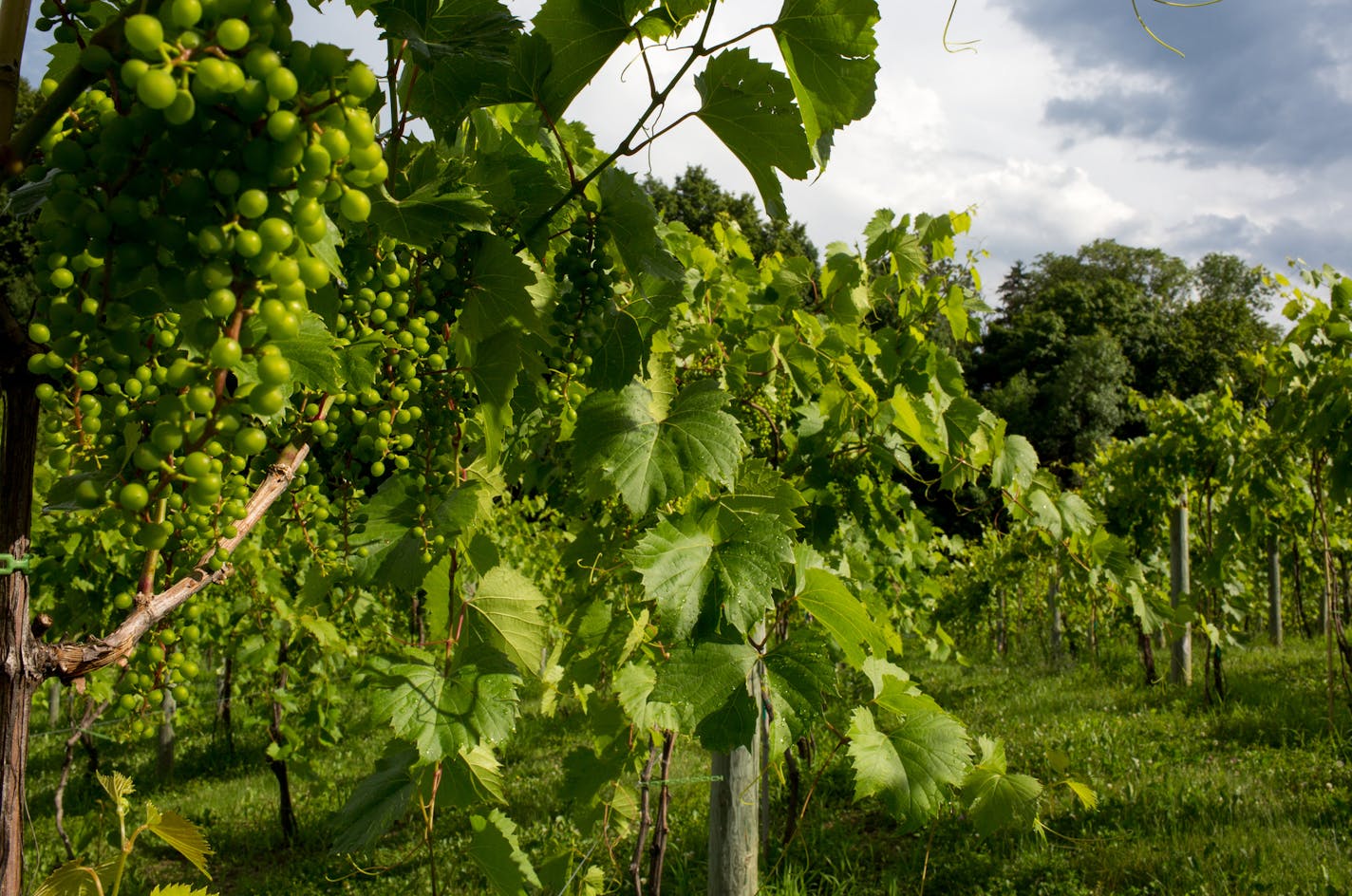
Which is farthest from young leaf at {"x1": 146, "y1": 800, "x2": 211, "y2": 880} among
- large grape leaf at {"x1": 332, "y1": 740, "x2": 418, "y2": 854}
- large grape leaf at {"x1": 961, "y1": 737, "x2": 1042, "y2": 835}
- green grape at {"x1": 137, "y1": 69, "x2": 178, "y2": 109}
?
large grape leaf at {"x1": 961, "y1": 737, "x2": 1042, "y2": 835}

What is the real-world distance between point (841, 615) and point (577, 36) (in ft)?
3.59

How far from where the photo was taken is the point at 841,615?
1.62 meters

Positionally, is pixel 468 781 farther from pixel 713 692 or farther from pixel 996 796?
pixel 996 796

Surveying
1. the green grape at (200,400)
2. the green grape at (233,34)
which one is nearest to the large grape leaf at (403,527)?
the green grape at (200,400)

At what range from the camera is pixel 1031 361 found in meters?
30.9

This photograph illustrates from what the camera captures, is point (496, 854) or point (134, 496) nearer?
point (134, 496)

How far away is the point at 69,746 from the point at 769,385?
4109mm

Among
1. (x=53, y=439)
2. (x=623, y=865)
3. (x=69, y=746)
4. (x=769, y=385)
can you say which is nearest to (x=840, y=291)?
(x=769, y=385)

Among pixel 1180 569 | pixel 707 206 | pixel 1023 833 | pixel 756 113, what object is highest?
pixel 707 206

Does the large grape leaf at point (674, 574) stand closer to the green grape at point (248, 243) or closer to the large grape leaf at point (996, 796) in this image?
the green grape at point (248, 243)

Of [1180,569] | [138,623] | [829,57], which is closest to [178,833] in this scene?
[138,623]

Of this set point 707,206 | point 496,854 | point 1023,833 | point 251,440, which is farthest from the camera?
point 707,206

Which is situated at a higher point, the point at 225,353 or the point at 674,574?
the point at 225,353

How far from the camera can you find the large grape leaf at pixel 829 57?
104 cm
